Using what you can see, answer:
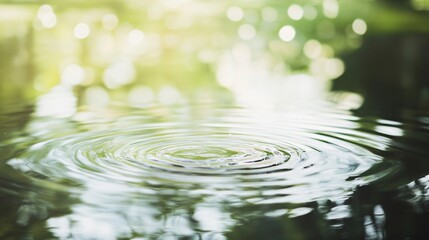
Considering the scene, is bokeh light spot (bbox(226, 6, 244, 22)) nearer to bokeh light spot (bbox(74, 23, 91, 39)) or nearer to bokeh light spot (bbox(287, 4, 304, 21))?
bokeh light spot (bbox(287, 4, 304, 21))

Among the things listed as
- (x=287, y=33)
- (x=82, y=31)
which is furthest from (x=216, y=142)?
(x=82, y=31)

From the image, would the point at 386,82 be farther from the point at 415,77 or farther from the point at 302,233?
the point at 302,233

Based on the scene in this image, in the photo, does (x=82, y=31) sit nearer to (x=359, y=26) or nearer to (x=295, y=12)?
(x=359, y=26)

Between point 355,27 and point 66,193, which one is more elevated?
point 355,27

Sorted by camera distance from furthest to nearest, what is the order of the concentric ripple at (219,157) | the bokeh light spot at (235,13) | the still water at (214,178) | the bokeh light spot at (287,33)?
1. the bokeh light spot at (235,13)
2. the bokeh light spot at (287,33)
3. the concentric ripple at (219,157)
4. the still water at (214,178)

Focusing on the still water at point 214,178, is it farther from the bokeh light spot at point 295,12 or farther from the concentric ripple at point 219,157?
the bokeh light spot at point 295,12

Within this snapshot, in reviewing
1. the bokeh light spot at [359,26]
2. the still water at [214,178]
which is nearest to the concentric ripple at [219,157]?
the still water at [214,178]

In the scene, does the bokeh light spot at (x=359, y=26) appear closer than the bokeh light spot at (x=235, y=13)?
Yes

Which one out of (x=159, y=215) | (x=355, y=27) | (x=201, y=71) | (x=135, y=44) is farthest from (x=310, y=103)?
(x=355, y=27)
